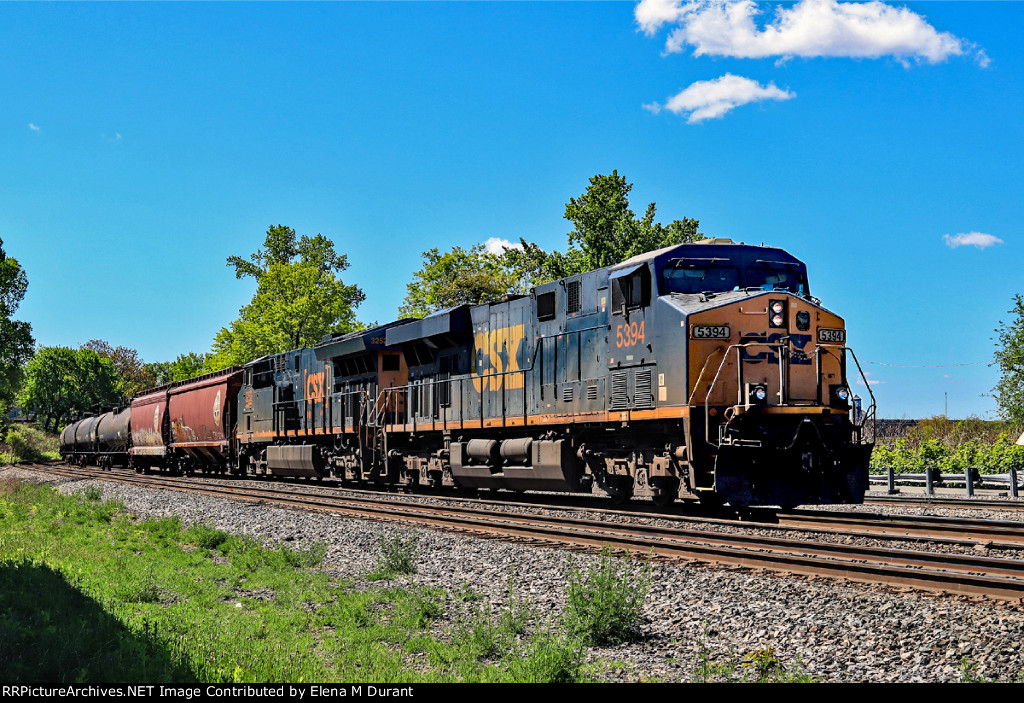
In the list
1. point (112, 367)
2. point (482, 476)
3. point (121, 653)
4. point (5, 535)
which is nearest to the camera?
point (121, 653)

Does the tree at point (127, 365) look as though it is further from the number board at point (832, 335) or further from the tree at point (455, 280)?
the number board at point (832, 335)

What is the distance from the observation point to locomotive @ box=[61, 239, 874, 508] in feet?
41.5

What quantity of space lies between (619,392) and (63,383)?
320ft

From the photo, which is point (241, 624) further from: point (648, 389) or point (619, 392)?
point (619, 392)

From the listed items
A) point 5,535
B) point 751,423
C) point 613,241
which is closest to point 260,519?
point 5,535

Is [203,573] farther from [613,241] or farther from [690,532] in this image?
[613,241]

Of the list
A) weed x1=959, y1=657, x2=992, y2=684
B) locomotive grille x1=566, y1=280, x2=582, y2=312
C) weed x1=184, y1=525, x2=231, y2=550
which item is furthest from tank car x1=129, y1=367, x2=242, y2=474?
weed x1=959, y1=657, x2=992, y2=684

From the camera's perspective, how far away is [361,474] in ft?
76.3

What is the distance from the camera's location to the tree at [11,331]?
50.0 meters

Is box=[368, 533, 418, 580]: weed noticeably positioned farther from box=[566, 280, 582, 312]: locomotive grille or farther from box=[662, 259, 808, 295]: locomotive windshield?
box=[566, 280, 582, 312]: locomotive grille

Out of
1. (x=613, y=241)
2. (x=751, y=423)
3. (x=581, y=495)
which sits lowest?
(x=581, y=495)

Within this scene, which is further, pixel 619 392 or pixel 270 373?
pixel 270 373

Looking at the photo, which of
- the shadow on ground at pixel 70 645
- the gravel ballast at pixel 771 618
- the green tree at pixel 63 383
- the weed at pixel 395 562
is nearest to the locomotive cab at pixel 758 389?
the gravel ballast at pixel 771 618

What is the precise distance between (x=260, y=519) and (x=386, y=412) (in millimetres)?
6820
